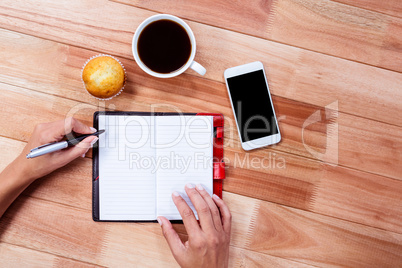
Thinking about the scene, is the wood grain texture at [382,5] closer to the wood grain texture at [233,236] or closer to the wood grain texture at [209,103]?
the wood grain texture at [209,103]

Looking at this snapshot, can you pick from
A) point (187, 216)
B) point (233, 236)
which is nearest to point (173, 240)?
point (187, 216)

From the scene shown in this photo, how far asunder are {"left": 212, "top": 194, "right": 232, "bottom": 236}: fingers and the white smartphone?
16 cm

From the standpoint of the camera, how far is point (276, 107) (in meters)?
0.83

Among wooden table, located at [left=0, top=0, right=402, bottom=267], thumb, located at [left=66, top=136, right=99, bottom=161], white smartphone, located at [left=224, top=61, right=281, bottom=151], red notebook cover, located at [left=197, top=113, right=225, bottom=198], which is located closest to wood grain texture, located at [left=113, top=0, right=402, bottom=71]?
wooden table, located at [left=0, top=0, right=402, bottom=267]

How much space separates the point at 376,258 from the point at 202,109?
2.21ft

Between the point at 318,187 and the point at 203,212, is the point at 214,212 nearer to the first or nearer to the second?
the point at 203,212

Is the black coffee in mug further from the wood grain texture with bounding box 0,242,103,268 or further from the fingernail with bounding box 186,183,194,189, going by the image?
the wood grain texture with bounding box 0,242,103,268

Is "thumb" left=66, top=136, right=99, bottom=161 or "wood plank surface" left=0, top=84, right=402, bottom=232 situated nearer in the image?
"thumb" left=66, top=136, right=99, bottom=161

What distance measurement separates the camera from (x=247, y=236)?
836 millimetres

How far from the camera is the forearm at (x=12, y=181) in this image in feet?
2.48

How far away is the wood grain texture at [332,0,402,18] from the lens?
32.4 inches

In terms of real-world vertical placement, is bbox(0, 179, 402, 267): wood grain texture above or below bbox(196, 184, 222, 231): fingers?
below

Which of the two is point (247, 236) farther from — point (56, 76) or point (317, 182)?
point (56, 76)

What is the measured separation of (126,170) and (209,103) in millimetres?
294
